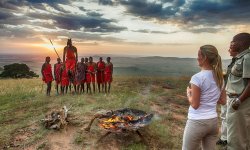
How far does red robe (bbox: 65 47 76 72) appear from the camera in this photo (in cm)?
1596

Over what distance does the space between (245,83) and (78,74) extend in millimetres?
12307

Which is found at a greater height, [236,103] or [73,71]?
[236,103]

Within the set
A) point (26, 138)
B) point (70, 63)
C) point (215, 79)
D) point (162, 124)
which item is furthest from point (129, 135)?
point (70, 63)

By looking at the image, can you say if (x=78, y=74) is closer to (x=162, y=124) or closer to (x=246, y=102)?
(x=162, y=124)

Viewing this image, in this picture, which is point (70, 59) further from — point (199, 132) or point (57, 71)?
point (199, 132)

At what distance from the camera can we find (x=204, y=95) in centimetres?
439

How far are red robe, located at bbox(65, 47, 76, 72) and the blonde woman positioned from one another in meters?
12.1

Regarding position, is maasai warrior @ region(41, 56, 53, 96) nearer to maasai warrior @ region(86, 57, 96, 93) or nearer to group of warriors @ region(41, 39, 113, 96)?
group of warriors @ region(41, 39, 113, 96)

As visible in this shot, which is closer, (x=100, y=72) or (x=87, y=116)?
(x=87, y=116)

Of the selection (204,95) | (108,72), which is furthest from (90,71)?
(204,95)

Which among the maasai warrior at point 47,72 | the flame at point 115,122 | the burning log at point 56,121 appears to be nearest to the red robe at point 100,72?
the maasai warrior at point 47,72

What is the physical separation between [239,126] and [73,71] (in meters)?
11.8

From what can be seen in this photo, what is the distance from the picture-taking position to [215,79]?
14.4 ft

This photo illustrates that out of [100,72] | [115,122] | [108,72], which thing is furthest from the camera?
[100,72]
